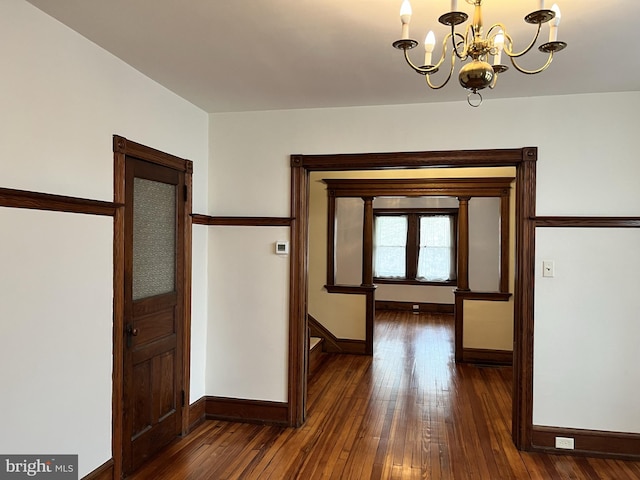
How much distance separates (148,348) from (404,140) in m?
2.41

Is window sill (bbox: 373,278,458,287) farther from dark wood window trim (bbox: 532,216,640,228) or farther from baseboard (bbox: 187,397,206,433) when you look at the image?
baseboard (bbox: 187,397,206,433)

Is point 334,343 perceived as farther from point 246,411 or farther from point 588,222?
point 588,222

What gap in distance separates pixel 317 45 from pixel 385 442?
9.13ft

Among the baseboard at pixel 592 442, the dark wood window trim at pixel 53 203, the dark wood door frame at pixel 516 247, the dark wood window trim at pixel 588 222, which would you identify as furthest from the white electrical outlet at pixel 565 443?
the dark wood window trim at pixel 53 203

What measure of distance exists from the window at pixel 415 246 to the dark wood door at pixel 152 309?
7.06 metres

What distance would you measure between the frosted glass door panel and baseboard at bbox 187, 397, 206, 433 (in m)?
1.02

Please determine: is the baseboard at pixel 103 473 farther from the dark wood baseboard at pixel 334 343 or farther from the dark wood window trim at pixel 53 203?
the dark wood baseboard at pixel 334 343

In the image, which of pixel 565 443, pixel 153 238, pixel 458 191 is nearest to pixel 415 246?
pixel 458 191

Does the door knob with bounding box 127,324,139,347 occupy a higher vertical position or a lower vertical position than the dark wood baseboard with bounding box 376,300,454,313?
higher

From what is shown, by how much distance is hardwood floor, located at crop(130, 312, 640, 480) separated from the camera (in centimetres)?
285

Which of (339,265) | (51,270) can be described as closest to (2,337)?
(51,270)

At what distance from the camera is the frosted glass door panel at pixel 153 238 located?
2.86 m

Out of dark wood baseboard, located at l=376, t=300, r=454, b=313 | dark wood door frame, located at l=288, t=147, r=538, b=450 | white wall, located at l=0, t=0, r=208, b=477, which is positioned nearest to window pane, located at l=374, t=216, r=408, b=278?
dark wood baseboard, located at l=376, t=300, r=454, b=313

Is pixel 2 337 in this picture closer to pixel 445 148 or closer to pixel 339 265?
pixel 445 148
